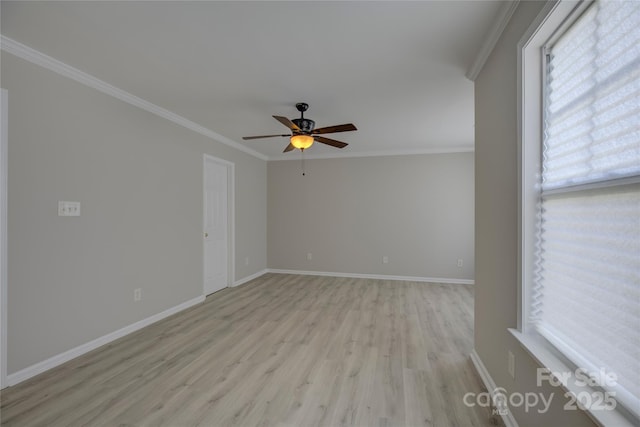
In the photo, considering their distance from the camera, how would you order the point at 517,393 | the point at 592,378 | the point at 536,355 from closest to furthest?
the point at 592,378 → the point at 536,355 → the point at 517,393

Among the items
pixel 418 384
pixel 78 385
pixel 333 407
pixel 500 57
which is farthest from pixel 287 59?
pixel 78 385

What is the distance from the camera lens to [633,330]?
873 mm

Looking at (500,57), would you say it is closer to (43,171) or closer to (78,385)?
(43,171)

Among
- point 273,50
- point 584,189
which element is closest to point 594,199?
point 584,189

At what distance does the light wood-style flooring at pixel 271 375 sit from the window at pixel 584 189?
3.22 ft

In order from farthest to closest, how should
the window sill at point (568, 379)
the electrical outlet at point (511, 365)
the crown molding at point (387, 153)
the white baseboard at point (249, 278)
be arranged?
the crown molding at point (387, 153) → the white baseboard at point (249, 278) → the electrical outlet at point (511, 365) → the window sill at point (568, 379)

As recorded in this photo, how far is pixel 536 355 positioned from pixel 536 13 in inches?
65.2

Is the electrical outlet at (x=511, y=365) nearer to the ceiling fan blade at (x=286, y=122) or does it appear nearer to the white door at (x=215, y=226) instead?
the ceiling fan blade at (x=286, y=122)

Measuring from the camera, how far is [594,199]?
1.08m

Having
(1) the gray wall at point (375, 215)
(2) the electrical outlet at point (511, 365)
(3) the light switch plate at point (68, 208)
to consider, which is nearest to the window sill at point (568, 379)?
(2) the electrical outlet at point (511, 365)

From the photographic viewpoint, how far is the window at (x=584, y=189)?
0.90 metres

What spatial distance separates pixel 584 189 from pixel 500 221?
64 cm

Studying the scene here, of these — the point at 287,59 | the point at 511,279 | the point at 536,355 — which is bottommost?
the point at 536,355

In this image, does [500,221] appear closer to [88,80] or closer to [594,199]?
[594,199]
